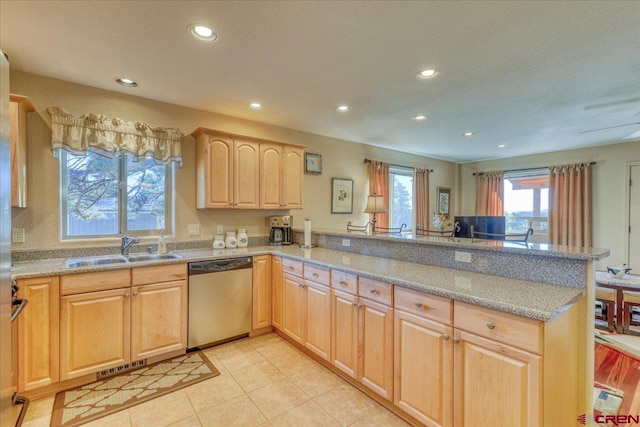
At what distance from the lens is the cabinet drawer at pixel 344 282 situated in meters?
2.20

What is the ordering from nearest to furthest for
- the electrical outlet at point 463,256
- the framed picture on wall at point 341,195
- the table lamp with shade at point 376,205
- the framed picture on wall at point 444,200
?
the electrical outlet at point 463,256, the table lamp with shade at point 376,205, the framed picture on wall at point 341,195, the framed picture on wall at point 444,200

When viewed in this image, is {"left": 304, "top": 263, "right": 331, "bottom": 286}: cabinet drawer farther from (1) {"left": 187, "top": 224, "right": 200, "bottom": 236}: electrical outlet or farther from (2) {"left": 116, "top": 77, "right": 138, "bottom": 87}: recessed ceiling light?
(2) {"left": 116, "top": 77, "right": 138, "bottom": 87}: recessed ceiling light

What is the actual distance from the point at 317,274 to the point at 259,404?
103 cm

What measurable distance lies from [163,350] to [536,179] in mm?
6860

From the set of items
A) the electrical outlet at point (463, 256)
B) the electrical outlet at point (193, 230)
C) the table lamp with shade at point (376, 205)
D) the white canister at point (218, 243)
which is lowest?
the white canister at point (218, 243)

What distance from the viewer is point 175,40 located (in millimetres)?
2006

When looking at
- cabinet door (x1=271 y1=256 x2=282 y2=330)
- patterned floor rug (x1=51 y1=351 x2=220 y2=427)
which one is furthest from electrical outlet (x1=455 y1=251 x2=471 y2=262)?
patterned floor rug (x1=51 y1=351 x2=220 y2=427)

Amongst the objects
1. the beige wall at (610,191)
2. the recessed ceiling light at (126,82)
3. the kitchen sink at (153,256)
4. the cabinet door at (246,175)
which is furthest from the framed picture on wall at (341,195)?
the beige wall at (610,191)

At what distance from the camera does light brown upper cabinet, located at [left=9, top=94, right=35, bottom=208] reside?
7.27 ft

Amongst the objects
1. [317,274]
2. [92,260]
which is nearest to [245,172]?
[317,274]

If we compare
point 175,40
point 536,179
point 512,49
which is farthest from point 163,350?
point 536,179

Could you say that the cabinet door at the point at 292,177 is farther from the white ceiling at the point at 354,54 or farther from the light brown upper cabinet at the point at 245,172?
the white ceiling at the point at 354,54

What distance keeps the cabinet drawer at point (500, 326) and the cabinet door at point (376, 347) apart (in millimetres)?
490

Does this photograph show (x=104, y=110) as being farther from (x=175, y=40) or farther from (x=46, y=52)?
(x=175, y=40)
